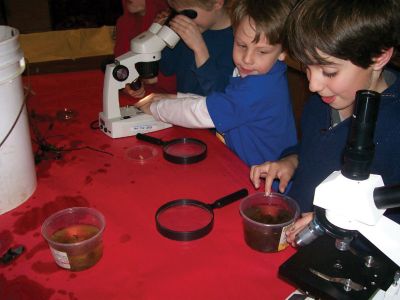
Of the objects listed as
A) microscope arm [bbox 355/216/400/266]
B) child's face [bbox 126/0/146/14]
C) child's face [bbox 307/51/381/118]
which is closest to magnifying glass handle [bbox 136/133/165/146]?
child's face [bbox 307/51/381/118]

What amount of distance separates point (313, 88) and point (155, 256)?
0.52 m

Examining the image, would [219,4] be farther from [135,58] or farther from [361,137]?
[361,137]

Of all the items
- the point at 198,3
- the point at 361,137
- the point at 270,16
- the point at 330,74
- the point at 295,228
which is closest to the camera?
the point at 361,137

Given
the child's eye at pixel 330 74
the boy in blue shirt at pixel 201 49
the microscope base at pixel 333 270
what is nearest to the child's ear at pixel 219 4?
the boy in blue shirt at pixel 201 49

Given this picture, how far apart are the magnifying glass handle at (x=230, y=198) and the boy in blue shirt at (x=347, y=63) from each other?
0.16 ft

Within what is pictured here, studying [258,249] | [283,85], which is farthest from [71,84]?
[258,249]

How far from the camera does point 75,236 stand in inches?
35.5

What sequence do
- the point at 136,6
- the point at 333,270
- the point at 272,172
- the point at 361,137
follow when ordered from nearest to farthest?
the point at 361,137
the point at 333,270
the point at 272,172
the point at 136,6

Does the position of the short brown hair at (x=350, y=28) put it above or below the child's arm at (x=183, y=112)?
above

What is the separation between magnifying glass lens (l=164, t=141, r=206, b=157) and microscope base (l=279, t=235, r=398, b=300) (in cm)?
63

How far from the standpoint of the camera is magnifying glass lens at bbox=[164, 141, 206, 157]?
1280mm

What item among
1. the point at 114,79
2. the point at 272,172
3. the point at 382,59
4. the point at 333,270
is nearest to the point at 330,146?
the point at 272,172

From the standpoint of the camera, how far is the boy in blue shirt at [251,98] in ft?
4.12

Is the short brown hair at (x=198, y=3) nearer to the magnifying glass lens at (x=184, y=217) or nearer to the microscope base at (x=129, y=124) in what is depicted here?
the microscope base at (x=129, y=124)
